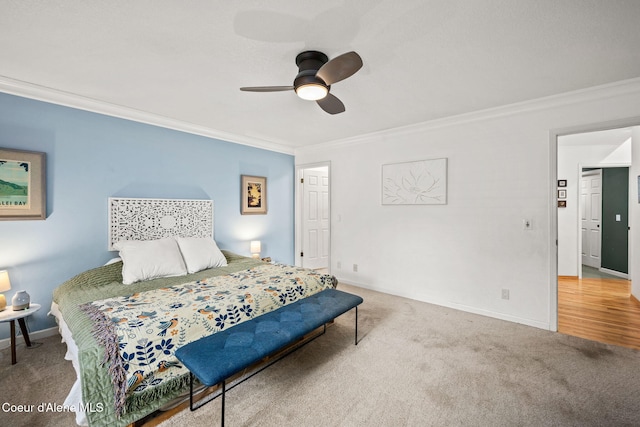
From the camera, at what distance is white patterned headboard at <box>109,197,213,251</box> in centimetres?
308

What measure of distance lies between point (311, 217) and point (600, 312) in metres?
4.30

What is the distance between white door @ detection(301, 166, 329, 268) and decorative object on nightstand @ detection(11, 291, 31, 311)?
3647 mm

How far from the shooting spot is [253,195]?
14.8 feet

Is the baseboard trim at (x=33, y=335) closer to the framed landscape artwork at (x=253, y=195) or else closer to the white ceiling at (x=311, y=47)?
the white ceiling at (x=311, y=47)

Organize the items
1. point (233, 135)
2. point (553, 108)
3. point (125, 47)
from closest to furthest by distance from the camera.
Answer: point (125, 47) → point (553, 108) → point (233, 135)

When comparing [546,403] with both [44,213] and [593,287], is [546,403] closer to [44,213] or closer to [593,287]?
[593,287]

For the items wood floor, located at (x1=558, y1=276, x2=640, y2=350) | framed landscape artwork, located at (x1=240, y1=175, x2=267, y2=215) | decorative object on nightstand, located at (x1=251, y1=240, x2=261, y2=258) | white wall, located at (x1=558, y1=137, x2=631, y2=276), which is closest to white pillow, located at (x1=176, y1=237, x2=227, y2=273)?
decorative object on nightstand, located at (x1=251, y1=240, x2=261, y2=258)

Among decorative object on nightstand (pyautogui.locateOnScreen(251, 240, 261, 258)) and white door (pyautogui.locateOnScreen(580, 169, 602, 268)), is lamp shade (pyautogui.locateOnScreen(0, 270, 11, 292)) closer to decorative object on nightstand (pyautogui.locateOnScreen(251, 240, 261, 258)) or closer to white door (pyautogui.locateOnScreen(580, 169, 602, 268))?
decorative object on nightstand (pyautogui.locateOnScreen(251, 240, 261, 258))

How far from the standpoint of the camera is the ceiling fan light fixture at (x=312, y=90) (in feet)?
6.51

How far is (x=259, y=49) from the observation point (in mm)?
1948

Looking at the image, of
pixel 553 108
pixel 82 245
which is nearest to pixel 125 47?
pixel 82 245

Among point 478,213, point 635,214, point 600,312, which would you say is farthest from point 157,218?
point 635,214

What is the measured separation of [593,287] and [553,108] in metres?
3.20

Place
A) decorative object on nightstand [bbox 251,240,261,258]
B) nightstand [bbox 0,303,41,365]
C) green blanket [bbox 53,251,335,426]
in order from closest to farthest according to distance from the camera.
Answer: green blanket [bbox 53,251,335,426] < nightstand [bbox 0,303,41,365] < decorative object on nightstand [bbox 251,240,261,258]
